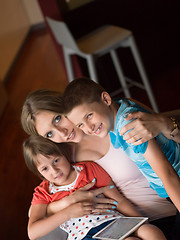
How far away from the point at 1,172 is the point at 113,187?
6.95ft

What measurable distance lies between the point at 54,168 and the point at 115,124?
1.17 ft

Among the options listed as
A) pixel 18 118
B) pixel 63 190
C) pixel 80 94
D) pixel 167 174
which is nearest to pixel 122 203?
pixel 63 190

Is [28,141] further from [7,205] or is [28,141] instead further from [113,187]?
[7,205]

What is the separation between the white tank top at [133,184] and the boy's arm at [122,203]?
0.04 meters

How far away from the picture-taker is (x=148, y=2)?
3.35 m

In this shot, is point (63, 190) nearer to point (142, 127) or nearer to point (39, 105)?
point (39, 105)

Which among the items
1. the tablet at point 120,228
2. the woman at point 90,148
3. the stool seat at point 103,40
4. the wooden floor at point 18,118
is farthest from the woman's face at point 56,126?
the stool seat at point 103,40

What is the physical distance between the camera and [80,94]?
125 cm

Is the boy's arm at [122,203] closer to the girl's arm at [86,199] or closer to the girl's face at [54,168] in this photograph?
the girl's arm at [86,199]

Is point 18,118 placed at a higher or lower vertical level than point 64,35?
lower

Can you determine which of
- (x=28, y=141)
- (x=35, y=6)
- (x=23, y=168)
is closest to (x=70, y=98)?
(x=28, y=141)

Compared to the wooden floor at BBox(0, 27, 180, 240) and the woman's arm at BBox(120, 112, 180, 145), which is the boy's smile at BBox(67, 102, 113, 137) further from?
the wooden floor at BBox(0, 27, 180, 240)

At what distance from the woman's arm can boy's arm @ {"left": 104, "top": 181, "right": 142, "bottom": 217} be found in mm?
358

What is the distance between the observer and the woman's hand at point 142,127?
3.90 feet
